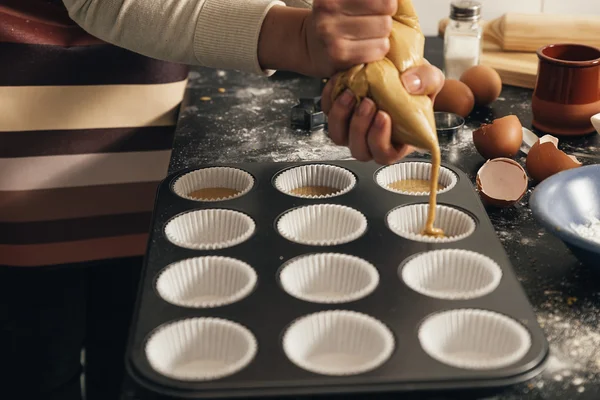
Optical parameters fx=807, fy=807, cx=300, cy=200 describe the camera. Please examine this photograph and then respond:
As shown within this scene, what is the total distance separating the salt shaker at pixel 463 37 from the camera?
6.72 ft

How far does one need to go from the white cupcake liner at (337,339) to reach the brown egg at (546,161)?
62 cm

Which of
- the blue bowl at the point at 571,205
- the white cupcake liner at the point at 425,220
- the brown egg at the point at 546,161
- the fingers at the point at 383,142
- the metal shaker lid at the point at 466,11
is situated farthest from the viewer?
the metal shaker lid at the point at 466,11

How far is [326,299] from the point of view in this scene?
1157mm

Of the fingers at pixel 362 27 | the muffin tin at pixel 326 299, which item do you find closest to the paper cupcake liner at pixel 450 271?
the muffin tin at pixel 326 299

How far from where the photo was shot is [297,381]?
98 cm

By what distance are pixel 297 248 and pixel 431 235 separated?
230 millimetres

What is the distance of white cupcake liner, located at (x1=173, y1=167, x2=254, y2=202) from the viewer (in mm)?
1549

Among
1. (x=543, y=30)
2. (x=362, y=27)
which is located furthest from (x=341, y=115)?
(x=543, y=30)

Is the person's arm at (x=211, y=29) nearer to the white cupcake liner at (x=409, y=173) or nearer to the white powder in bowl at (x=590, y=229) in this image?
the white cupcake liner at (x=409, y=173)

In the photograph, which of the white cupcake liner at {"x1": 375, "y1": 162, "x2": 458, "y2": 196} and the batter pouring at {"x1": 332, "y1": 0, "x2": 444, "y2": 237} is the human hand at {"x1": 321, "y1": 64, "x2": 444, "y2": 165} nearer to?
the batter pouring at {"x1": 332, "y1": 0, "x2": 444, "y2": 237}

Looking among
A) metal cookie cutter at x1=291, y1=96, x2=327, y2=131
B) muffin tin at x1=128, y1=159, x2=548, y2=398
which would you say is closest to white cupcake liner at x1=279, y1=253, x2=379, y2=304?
A: muffin tin at x1=128, y1=159, x2=548, y2=398

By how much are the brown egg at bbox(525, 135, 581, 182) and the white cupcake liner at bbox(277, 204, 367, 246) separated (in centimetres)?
40

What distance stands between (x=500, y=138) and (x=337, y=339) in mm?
683

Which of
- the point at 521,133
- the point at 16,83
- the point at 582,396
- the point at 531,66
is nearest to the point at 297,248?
the point at 582,396
